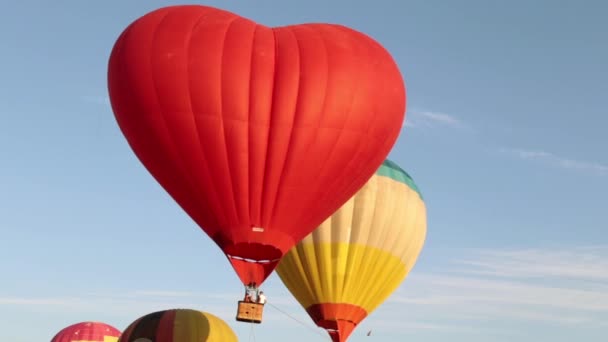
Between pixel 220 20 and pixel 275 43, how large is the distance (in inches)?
50.6

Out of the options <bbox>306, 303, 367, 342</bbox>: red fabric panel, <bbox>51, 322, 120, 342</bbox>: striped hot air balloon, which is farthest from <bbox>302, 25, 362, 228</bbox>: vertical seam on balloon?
<bbox>51, 322, 120, 342</bbox>: striped hot air balloon

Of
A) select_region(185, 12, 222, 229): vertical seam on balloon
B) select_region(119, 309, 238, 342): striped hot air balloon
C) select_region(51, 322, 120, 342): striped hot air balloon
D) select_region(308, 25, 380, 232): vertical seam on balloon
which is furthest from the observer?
select_region(51, 322, 120, 342): striped hot air balloon

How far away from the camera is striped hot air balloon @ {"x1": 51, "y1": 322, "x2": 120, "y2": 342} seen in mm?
45750

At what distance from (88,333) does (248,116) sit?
26164mm

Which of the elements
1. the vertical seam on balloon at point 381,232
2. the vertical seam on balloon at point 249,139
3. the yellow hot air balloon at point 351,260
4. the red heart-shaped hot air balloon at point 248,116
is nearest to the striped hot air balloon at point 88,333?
the yellow hot air balloon at point 351,260

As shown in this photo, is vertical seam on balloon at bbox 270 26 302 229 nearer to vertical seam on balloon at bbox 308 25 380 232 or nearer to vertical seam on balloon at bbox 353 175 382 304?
vertical seam on balloon at bbox 308 25 380 232

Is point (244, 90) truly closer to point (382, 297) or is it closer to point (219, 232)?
point (219, 232)

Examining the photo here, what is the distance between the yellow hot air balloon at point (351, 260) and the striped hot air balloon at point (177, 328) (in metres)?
2.59

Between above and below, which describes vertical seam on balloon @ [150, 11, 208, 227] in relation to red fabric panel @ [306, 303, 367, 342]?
above

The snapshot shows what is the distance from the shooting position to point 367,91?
23188 millimetres

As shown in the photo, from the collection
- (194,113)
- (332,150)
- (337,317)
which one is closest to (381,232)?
(337,317)

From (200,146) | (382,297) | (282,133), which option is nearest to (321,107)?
(282,133)

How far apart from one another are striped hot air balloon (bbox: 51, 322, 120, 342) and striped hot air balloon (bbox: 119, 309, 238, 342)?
43.8 feet

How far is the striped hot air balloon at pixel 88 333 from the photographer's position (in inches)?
1801
